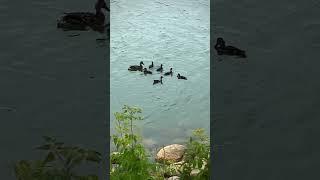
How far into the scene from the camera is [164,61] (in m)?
6.28

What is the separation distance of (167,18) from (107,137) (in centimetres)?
434

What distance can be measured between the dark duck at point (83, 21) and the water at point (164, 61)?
3.65 feet

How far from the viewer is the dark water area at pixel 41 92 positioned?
9.59ft
